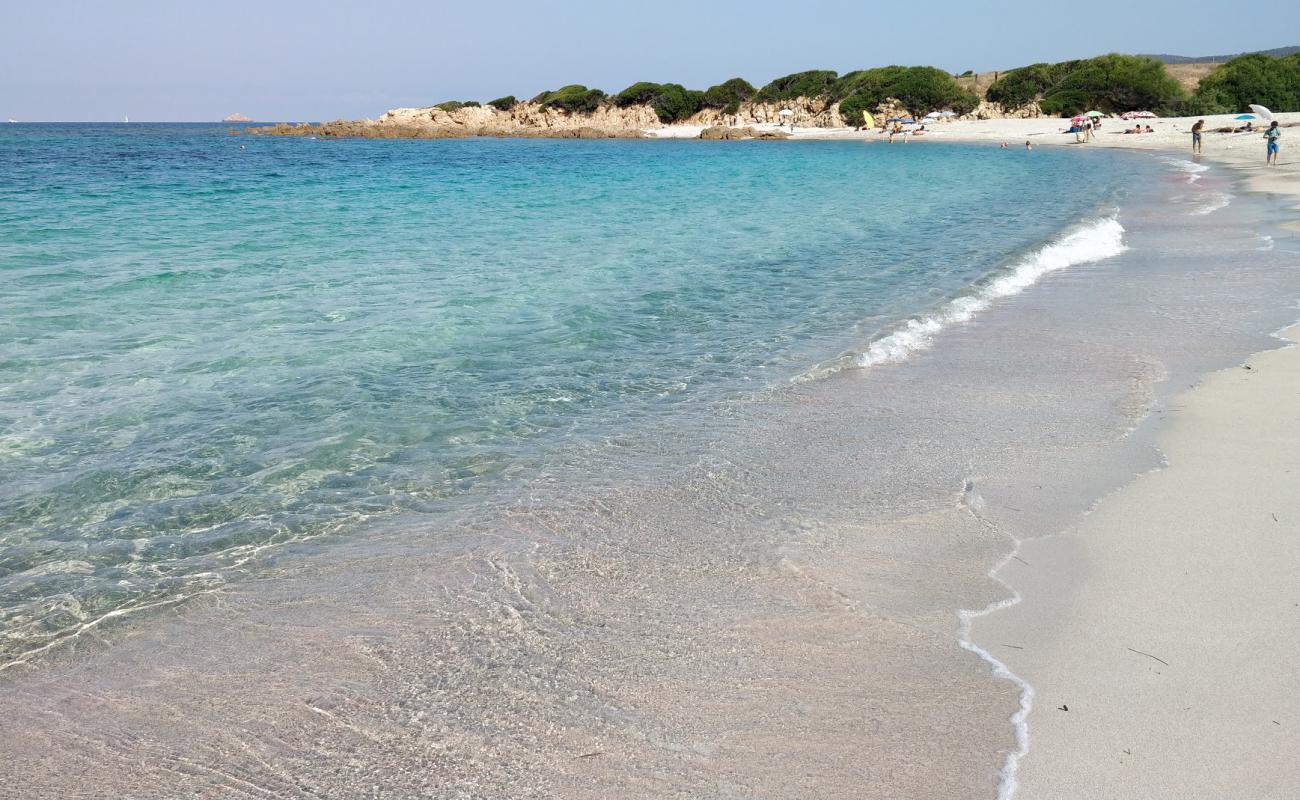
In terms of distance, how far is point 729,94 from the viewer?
384 feet

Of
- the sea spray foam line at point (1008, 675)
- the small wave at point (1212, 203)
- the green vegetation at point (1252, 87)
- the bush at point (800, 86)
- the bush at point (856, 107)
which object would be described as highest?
the bush at point (800, 86)

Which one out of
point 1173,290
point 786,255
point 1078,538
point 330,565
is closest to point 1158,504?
point 1078,538

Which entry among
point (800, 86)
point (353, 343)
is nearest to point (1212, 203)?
point (353, 343)

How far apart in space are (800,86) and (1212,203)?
96.7m

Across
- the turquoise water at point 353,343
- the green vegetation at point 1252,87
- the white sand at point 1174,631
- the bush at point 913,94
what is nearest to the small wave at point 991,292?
the turquoise water at point 353,343

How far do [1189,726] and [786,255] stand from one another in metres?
13.5

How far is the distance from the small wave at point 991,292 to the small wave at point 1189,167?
14328mm

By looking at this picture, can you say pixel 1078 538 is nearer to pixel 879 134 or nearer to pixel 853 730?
pixel 853 730

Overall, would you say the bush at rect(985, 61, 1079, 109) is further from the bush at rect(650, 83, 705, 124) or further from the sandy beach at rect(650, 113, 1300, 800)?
the sandy beach at rect(650, 113, 1300, 800)

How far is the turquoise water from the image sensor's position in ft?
17.6

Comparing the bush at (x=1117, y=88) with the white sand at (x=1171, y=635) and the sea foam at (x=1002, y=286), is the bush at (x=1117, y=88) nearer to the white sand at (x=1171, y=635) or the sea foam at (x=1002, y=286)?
the sea foam at (x=1002, y=286)

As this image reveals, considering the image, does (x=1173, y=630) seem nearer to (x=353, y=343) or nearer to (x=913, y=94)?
(x=353, y=343)

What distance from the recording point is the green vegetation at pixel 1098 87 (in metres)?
83.1

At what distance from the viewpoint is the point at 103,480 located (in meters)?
5.82
